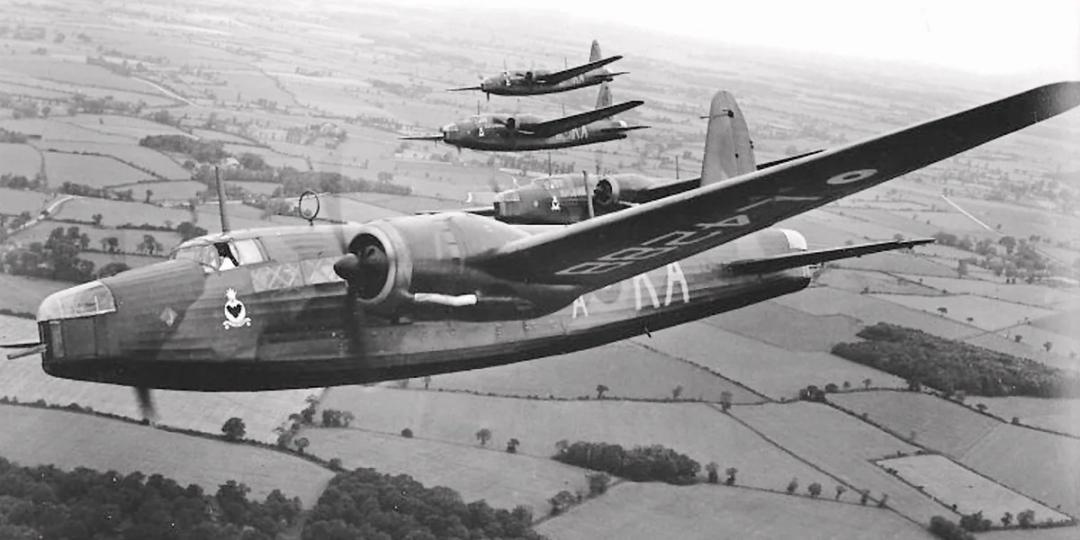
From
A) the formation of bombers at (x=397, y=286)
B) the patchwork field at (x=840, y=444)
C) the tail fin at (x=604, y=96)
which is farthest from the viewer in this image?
the tail fin at (x=604, y=96)

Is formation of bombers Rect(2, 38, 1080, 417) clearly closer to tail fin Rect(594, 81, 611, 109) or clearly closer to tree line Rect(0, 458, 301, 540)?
tree line Rect(0, 458, 301, 540)

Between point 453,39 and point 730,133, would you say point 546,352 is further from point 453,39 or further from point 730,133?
point 453,39

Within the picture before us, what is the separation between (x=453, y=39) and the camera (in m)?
55.5

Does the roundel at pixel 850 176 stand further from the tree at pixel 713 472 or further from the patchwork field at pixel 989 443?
the patchwork field at pixel 989 443

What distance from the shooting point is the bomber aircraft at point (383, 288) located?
371 inches

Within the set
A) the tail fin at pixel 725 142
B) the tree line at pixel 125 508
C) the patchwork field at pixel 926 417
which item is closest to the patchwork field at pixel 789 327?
the patchwork field at pixel 926 417

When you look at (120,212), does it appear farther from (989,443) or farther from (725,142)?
(989,443)

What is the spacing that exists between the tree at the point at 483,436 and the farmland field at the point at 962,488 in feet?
48.1

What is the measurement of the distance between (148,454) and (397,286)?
60.9ft

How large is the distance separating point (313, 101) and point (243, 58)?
21.0 ft

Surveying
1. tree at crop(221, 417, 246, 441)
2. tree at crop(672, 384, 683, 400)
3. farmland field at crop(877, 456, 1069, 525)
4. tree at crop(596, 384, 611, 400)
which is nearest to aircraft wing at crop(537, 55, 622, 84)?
tree at crop(596, 384, 611, 400)

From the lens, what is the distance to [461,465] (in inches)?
1038

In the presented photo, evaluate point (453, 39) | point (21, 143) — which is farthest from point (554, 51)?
point (21, 143)

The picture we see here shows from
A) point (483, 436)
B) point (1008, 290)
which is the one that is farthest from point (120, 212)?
point (1008, 290)
